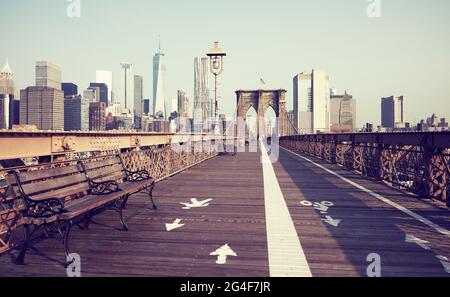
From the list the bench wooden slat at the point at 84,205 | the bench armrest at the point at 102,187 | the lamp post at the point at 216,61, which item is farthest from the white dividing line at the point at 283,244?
the lamp post at the point at 216,61

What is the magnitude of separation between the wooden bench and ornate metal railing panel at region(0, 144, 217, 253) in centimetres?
17

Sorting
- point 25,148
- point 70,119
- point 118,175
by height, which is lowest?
point 118,175

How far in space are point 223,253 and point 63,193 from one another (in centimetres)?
233

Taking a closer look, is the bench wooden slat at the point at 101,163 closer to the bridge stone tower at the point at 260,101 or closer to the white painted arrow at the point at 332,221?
the white painted arrow at the point at 332,221

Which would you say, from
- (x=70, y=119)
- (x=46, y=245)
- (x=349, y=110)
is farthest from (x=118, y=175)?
(x=70, y=119)

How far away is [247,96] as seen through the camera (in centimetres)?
9669

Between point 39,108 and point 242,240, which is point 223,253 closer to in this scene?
point 242,240

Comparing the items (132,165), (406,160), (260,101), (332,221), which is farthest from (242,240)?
(260,101)

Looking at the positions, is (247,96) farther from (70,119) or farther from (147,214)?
(70,119)

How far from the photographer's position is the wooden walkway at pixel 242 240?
4066mm

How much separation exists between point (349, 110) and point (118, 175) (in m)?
143

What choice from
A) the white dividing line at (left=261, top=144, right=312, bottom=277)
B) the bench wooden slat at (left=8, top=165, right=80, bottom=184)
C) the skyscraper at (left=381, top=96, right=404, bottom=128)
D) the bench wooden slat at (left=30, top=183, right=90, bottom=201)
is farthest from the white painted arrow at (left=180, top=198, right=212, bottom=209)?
the skyscraper at (left=381, top=96, right=404, bottom=128)

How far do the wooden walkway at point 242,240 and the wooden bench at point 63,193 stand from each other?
0.95ft

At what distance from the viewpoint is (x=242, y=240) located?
5.04 meters
